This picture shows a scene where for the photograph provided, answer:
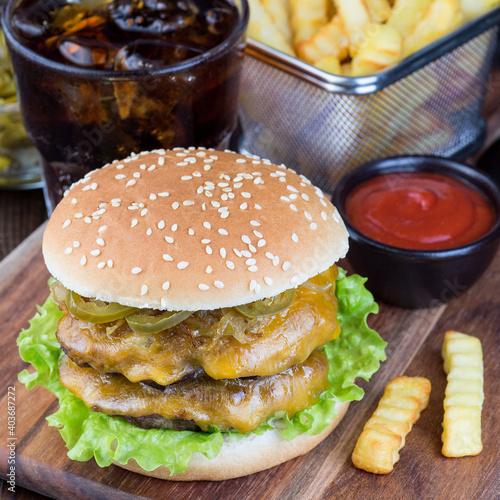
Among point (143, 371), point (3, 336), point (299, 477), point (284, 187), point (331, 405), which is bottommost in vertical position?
point (3, 336)

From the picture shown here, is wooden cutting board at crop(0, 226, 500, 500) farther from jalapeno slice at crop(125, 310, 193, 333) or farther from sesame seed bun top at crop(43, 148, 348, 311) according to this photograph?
sesame seed bun top at crop(43, 148, 348, 311)

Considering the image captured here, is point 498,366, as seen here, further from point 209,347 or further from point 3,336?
point 3,336

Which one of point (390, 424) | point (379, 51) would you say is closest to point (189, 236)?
point (390, 424)

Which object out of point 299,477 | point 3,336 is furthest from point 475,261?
point 3,336

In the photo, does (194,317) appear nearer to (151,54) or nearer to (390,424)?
(390,424)

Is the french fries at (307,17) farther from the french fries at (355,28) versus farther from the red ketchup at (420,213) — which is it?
the red ketchup at (420,213)

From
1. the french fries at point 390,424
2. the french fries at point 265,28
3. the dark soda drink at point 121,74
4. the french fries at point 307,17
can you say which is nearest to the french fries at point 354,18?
the french fries at point 307,17
